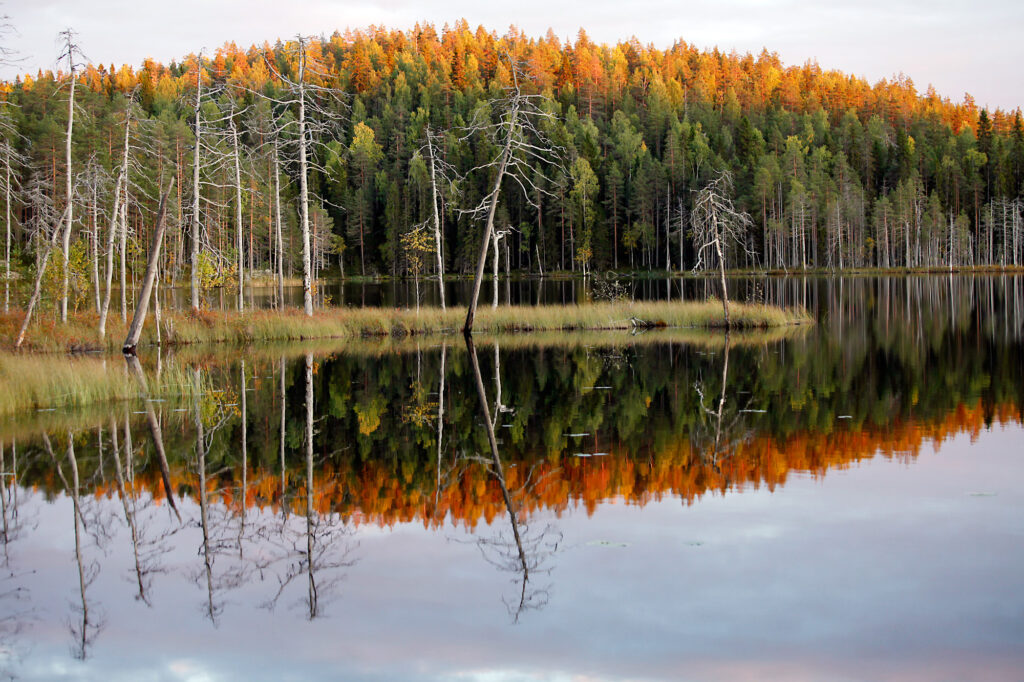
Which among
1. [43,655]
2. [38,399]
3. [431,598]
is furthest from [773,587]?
[38,399]

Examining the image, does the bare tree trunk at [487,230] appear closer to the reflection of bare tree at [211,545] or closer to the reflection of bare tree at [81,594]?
the reflection of bare tree at [211,545]

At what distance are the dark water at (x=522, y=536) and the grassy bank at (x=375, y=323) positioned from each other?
12285 millimetres

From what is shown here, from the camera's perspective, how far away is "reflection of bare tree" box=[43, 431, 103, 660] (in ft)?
24.6

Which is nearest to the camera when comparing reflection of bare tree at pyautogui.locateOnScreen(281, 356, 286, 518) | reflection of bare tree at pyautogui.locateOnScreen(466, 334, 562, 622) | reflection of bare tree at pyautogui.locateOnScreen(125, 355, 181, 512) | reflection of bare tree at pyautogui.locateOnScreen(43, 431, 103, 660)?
reflection of bare tree at pyautogui.locateOnScreen(43, 431, 103, 660)

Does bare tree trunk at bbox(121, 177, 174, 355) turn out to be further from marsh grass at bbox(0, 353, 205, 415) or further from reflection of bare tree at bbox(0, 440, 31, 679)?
reflection of bare tree at bbox(0, 440, 31, 679)

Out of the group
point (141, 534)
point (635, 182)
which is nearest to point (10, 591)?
point (141, 534)

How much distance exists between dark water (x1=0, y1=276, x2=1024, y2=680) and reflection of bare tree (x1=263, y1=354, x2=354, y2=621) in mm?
34

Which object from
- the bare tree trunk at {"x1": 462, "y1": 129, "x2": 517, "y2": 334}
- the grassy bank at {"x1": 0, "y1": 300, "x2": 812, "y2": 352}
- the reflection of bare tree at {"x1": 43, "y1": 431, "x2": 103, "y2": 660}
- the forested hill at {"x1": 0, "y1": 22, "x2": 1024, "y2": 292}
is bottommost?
the reflection of bare tree at {"x1": 43, "y1": 431, "x2": 103, "y2": 660}

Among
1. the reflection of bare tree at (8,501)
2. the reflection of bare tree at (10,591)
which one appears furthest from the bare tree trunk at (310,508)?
the reflection of bare tree at (8,501)

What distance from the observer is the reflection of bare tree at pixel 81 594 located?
750 cm

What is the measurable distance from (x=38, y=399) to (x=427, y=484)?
9.97 meters

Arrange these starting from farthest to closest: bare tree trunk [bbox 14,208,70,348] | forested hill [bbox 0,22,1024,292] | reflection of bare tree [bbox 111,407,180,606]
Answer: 1. forested hill [bbox 0,22,1024,292]
2. bare tree trunk [bbox 14,208,70,348]
3. reflection of bare tree [bbox 111,407,180,606]

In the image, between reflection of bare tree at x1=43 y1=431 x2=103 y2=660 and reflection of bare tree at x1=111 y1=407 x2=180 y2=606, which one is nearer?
reflection of bare tree at x1=43 y1=431 x2=103 y2=660

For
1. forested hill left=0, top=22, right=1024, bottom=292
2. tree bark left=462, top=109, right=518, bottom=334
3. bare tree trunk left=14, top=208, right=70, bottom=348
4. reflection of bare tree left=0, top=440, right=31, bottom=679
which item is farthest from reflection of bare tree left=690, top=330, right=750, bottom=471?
forested hill left=0, top=22, right=1024, bottom=292
